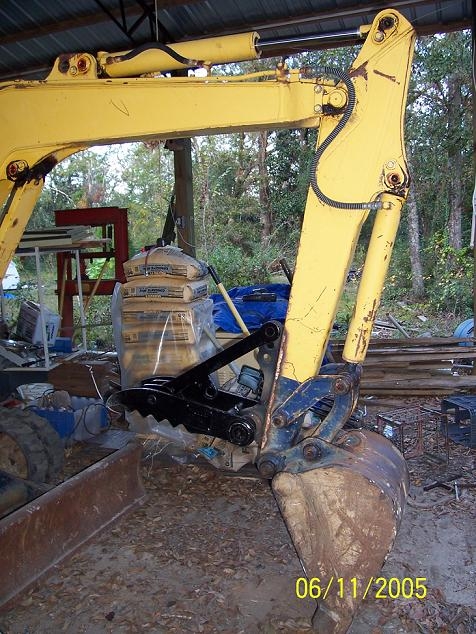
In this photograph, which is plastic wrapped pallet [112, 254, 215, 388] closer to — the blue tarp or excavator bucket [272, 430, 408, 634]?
the blue tarp

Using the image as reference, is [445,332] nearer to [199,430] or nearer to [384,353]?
[384,353]

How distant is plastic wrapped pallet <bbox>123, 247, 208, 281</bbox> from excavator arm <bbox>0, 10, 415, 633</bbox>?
2042mm

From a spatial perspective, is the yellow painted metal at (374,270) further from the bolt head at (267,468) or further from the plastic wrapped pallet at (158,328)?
the plastic wrapped pallet at (158,328)

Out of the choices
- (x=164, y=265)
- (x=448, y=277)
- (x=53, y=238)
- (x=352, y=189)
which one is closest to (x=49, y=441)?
(x=164, y=265)

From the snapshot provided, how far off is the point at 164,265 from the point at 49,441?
1739 mm

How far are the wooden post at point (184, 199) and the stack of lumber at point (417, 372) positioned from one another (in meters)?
2.61

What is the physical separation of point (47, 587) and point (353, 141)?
9.99 ft

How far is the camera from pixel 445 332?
34.9 feet

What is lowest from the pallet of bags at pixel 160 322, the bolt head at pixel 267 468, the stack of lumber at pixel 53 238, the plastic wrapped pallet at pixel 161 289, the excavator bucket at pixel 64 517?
the excavator bucket at pixel 64 517

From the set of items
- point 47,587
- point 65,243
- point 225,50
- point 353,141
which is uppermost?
point 225,50

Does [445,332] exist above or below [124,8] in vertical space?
below

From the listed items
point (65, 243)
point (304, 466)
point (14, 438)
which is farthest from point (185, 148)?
point (304, 466)

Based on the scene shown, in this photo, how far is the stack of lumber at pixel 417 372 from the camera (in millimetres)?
7234

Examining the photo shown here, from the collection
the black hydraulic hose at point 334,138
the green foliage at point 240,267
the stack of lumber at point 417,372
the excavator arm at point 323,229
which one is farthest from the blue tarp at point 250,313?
the green foliage at point 240,267
